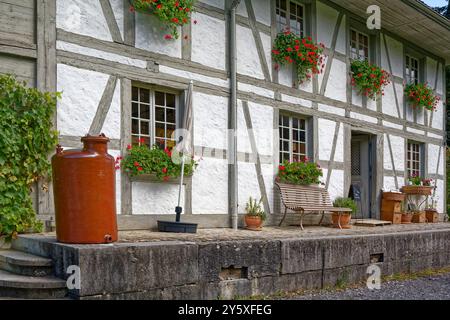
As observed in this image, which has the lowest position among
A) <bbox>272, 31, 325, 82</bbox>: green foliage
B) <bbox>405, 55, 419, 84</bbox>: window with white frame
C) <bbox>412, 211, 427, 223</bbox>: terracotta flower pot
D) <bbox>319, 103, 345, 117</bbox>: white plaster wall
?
<bbox>412, 211, 427, 223</bbox>: terracotta flower pot

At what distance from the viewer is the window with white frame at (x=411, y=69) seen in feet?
38.7

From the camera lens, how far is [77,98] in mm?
5770

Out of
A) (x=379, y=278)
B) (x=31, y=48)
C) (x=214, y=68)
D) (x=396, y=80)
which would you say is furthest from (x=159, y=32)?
(x=396, y=80)

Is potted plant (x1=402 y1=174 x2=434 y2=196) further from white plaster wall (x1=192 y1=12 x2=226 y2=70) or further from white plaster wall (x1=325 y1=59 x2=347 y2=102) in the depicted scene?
white plaster wall (x1=192 y1=12 x2=226 y2=70)

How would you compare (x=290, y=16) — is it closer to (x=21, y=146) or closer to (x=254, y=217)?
(x=254, y=217)

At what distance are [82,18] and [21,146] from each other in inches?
67.2

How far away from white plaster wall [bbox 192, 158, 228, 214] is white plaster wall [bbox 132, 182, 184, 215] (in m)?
0.27

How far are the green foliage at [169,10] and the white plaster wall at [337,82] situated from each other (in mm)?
3516

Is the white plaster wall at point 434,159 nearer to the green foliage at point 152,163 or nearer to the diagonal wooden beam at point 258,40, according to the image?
the diagonal wooden beam at point 258,40

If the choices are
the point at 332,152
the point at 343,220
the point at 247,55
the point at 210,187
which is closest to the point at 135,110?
the point at 210,187

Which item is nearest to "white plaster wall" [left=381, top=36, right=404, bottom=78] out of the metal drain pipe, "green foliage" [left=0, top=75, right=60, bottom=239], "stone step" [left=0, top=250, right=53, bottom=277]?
the metal drain pipe

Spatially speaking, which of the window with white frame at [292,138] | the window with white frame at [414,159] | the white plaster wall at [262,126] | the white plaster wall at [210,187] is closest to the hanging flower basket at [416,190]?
the window with white frame at [414,159]

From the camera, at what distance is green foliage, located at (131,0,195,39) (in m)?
6.32

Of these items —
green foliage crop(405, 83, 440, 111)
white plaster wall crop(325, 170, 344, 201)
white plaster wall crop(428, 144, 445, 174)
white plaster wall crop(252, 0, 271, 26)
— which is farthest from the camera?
white plaster wall crop(428, 144, 445, 174)
